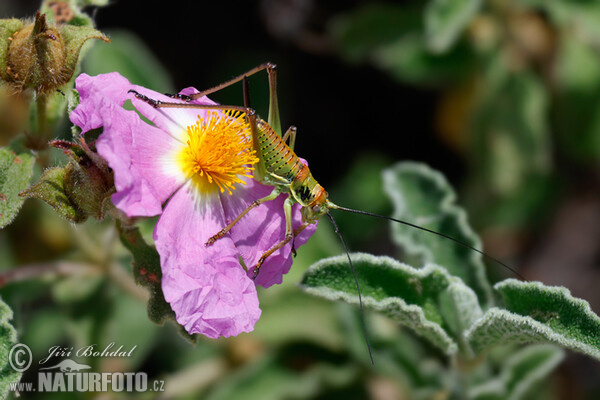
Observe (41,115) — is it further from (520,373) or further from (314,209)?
(520,373)

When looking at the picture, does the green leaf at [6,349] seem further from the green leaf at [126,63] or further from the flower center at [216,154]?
the green leaf at [126,63]

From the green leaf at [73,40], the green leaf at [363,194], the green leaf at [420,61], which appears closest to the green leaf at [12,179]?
the green leaf at [73,40]

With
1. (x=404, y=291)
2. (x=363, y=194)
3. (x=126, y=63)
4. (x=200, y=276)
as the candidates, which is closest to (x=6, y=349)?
(x=200, y=276)

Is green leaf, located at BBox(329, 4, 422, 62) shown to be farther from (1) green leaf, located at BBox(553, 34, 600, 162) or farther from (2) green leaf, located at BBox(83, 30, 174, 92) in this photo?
(2) green leaf, located at BBox(83, 30, 174, 92)

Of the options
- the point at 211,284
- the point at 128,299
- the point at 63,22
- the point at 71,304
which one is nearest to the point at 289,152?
the point at 211,284

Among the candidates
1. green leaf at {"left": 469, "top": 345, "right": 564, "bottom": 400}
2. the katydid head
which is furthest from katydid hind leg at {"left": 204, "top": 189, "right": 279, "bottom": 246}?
green leaf at {"left": 469, "top": 345, "right": 564, "bottom": 400}
